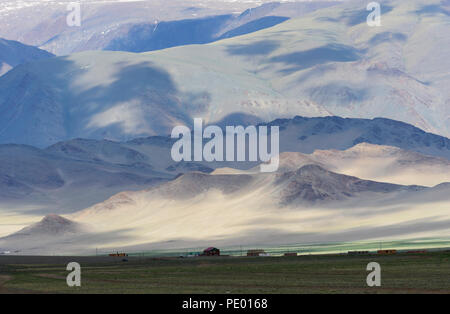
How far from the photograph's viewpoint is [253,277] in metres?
102

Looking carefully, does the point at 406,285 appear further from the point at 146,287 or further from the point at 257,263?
the point at 257,263

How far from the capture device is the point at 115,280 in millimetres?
99312

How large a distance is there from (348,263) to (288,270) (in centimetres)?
1093

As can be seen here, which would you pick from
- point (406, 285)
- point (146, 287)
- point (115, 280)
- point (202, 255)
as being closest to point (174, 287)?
point (146, 287)

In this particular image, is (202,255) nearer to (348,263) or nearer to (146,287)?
(348,263)

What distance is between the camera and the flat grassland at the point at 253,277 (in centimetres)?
8388

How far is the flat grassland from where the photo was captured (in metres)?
83.9
